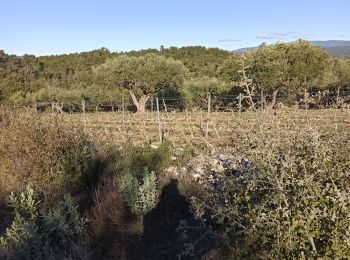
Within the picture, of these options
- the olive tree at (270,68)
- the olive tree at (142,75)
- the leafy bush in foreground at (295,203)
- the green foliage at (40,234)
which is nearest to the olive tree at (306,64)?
the olive tree at (270,68)

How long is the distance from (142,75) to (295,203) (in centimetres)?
3128

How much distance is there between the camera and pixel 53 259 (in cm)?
447

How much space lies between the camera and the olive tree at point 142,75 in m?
33.5

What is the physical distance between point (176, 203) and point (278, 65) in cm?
2274

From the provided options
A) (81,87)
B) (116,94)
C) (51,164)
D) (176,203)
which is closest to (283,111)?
(176,203)

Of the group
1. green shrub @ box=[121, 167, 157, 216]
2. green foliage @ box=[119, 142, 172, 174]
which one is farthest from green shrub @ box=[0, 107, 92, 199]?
green shrub @ box=[121, 167, 157, 216]

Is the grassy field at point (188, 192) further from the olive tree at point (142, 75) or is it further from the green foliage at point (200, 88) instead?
the green foliage at point (200, 88)

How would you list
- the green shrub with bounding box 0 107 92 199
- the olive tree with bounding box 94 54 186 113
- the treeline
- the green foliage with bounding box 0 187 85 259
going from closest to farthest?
the green foliage with bounding box 0 187 85 259, the green shrub with bounding box 0 107 92 199, the treeline, the olive tree with bounding box 94 54 186 113

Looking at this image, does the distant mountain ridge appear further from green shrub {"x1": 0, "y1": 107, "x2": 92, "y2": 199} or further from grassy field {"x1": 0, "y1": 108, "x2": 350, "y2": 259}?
green shrub {"x1": 0, "y1": 107, "x2": 92, "y2": 199}

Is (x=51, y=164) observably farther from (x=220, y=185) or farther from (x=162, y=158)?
(x=220, y=185)

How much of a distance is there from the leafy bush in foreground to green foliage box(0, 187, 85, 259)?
7.14 feet

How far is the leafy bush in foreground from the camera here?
266cm

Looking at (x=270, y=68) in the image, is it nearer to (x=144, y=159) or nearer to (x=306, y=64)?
(x=306, y=64)

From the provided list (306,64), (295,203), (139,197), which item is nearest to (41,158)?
(139,197)
